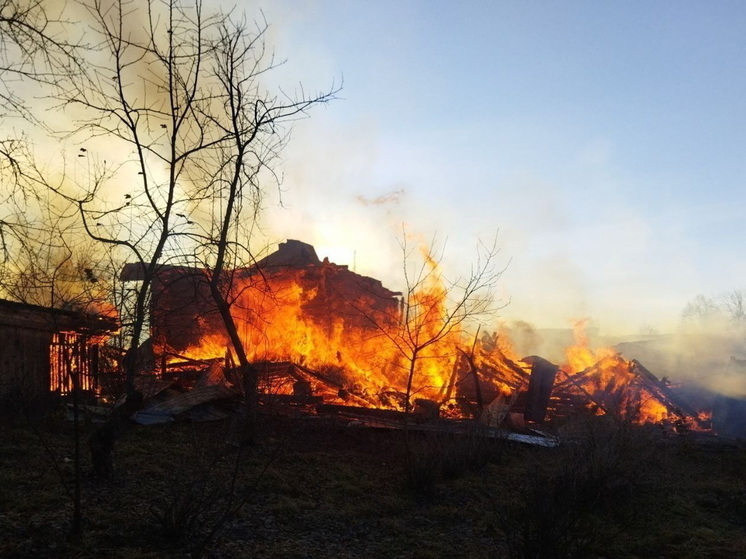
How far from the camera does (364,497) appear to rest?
820cm

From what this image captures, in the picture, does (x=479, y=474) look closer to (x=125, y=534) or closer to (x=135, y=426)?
(x=125, y=534)

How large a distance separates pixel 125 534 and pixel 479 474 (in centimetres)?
667

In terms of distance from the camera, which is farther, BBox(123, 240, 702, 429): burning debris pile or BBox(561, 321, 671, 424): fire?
BBox(561, 321, 671, 424): fire

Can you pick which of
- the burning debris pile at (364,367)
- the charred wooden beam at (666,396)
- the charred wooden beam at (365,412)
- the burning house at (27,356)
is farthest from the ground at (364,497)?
the charred wooden beam at (666,396)

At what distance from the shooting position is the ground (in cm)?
535

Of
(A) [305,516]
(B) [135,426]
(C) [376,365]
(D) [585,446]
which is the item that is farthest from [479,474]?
(C) [376,365]

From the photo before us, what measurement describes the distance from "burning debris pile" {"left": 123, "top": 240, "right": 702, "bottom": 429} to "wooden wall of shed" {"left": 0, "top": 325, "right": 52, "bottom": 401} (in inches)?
115

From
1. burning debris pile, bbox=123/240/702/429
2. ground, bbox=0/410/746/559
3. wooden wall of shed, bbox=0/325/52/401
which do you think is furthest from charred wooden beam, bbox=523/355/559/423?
wooden wall of shed, bbox=0/325/52/401

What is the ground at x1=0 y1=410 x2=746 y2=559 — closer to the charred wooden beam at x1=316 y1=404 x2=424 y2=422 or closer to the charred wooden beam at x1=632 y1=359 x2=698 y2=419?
the charred wooden beam at x1=316 y1=404 x2=424 y2=422

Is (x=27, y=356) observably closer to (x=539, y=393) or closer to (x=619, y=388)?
(x=539, y=393)

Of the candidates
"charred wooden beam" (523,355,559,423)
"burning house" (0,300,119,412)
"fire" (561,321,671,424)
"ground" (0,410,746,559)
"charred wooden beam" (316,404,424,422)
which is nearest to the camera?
"ground" (0,410,746,559)

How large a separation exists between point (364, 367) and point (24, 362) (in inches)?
457

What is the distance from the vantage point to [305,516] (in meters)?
7.05

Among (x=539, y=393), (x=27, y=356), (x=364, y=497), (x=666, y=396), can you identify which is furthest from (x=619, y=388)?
(x=27, y=356)
